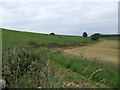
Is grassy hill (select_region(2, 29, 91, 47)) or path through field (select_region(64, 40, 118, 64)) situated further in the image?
grassy hill (select_region(2, 29, 91, 47))

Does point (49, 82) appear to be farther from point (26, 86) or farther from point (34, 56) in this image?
point (34, 56)

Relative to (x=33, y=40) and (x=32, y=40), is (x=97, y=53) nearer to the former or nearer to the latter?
(x=32, y=40)

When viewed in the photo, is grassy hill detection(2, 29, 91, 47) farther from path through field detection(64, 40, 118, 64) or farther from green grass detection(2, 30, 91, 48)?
path through field detection(64, 40, 118, 64)

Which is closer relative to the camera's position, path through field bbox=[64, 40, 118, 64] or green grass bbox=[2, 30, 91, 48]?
path through field bbox=[64, 40, 118, 64]

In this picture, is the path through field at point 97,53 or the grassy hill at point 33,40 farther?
the grassy hill at point 33,40

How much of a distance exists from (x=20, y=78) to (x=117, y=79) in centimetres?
400

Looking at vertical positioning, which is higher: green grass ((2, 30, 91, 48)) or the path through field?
green grass ((2, 30, 91, 48))

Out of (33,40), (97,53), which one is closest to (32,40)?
(33,40)

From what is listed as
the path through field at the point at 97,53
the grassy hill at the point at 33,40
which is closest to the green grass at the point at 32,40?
the grassy hill at the point at 33,40

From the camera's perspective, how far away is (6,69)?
4219mm

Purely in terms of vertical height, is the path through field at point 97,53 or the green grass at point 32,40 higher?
the green grass at point 32,40

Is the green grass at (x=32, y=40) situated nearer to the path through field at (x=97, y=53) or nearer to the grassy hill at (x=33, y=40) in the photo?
the grassy hill at (x=33, y=40)

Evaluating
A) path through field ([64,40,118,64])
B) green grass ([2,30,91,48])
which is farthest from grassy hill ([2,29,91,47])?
path through field ([64,40,118,64])

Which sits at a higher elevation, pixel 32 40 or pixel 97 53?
pixel 32 40
